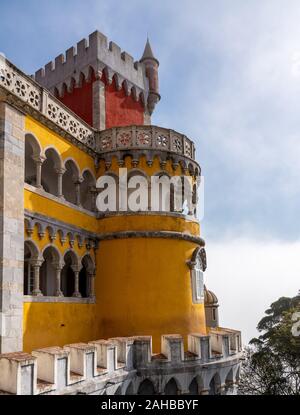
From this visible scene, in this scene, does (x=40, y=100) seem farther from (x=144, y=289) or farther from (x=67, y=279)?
(x=144, y=289)

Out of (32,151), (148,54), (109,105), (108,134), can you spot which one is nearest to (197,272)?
(108,134)

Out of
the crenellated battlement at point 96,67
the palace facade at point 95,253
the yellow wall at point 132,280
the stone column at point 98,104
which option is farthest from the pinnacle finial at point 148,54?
the yellow wall at point 132,280

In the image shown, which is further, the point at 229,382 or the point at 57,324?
the point at 229,382

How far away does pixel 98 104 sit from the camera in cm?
2014

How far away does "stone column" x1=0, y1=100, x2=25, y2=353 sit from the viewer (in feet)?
38.5

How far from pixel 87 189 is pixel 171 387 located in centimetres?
857

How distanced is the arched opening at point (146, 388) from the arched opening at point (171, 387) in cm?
49

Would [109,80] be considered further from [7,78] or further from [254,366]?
[254,366]

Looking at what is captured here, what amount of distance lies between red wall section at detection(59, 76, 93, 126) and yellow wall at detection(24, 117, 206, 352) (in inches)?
134

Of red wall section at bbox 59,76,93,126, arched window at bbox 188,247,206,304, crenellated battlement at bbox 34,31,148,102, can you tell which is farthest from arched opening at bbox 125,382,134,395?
crenellated battlement at bbox 34,31,148,102

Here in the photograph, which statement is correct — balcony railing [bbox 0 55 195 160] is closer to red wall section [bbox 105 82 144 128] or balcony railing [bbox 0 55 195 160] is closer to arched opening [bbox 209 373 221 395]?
red wall section [bbox 105 82 144 128]

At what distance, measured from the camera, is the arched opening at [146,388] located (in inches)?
540

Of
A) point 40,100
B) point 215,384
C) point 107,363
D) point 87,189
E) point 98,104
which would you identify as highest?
point 98,104
